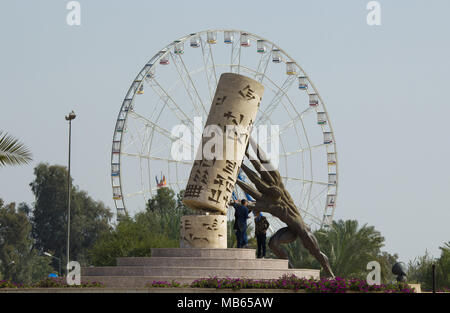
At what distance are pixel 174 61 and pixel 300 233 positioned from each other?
66.5 feet

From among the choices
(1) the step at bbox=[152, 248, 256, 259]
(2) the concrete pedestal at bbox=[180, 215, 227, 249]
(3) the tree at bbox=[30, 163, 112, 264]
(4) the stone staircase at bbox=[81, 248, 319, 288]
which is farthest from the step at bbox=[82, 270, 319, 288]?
(3) the tree at bbox=[30, 163, 112, 264]

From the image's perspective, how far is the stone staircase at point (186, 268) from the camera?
73.5 ft

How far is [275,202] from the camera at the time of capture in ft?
91.1

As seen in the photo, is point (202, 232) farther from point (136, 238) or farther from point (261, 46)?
point (261, 46)

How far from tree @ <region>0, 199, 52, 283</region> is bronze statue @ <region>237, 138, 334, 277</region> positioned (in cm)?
4470

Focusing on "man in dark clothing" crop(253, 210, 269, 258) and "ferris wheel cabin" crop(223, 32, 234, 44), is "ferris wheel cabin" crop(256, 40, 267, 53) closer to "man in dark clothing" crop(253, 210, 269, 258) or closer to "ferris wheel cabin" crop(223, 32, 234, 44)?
"ferris wheel cabin" crop(223, 32, 234, 44)

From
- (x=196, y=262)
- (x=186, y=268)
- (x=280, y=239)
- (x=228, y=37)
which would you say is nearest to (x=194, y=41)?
(x=228, y=37)

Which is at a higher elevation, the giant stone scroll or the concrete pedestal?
the giant stone scroll

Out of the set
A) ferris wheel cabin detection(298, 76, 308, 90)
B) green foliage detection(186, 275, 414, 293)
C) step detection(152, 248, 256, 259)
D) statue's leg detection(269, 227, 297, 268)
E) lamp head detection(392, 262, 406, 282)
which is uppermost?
ferris wheel cabin detection(298, 76, 308, 90)

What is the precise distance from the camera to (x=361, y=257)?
39.0 m

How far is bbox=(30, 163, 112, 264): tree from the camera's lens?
80.5 meters

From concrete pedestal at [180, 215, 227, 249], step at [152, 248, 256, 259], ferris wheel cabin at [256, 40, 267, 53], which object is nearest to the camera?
step at [152, 248, 256, 259]

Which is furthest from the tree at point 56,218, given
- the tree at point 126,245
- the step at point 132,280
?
the step at point 132,280
